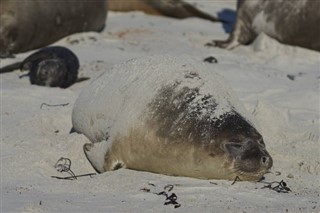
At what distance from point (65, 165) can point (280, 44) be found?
4707 mm

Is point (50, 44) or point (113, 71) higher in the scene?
point (113, 71)

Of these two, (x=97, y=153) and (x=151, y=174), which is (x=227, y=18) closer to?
(x=97, y=153)

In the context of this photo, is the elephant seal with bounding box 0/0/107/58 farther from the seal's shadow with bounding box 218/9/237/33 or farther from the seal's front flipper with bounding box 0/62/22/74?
the seal's shadow with bounding box 218/9/237/33

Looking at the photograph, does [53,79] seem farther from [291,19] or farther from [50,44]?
[291,19]

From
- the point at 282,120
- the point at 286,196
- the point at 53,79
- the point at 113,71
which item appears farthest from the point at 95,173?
the point at 53,79

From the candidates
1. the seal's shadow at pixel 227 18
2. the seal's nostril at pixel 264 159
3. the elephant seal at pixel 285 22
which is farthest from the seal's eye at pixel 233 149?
the seal's shadow at pixel 227 18

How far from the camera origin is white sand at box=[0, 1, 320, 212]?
4070 mm

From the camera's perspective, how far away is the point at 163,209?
154 inches

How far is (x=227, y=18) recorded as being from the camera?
1173 centimetres

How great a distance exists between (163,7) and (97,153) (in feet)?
21.5

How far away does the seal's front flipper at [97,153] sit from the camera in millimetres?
4867

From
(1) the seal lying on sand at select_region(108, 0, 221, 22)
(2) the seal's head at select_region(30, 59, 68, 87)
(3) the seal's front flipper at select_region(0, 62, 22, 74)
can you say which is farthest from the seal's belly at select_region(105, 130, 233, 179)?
(1) the seal lying on sand at select_region(108, 0, 221, 22)

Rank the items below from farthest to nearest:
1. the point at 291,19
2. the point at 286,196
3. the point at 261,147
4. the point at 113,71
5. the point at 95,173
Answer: the point at 291,19 → the point at 113,71 → the point at 95,173 → the point at 261,147 → the point at 286,196

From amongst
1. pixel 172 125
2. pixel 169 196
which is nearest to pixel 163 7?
pixel 172 125
